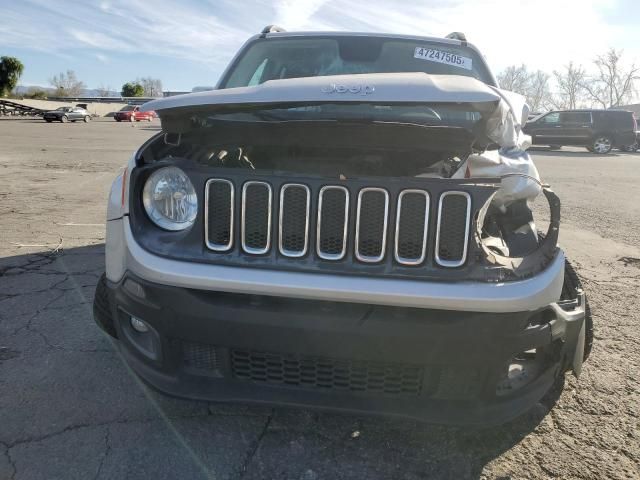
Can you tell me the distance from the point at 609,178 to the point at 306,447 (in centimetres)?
1305

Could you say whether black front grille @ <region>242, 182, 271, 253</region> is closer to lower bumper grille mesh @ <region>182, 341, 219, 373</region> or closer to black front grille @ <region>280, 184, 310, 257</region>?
black front grille @ <region>280, 184, 310, 257</region>

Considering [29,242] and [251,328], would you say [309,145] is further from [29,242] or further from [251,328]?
[29,242]

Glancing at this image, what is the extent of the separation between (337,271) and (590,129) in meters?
23.3

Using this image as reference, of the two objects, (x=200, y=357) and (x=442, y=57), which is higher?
(x=442, y=57)

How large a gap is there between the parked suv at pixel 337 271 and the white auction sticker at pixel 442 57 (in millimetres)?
1661

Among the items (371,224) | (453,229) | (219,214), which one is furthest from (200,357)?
(453,229)

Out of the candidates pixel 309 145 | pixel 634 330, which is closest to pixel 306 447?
A: pixel 309 145

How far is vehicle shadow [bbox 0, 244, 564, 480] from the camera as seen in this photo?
81.5 inches

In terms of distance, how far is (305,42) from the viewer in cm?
383

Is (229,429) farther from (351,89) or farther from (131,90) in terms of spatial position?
(131,90)

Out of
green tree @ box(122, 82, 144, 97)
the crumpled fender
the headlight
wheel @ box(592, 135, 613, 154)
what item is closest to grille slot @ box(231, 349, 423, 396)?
the headlight

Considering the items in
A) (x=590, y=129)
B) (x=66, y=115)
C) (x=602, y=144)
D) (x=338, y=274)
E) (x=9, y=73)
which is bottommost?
(x=66, y=115)

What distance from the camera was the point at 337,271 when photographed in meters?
1.83

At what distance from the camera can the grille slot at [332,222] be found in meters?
1.85
